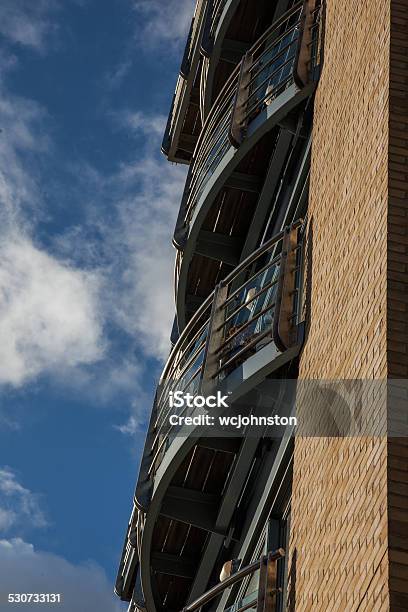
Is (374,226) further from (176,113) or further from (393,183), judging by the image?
(176,113)

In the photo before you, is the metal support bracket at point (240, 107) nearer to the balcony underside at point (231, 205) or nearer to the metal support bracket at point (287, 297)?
the balcony underside at point (231, 205)

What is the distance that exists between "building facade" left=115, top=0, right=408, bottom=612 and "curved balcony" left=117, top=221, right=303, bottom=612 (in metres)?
0.03

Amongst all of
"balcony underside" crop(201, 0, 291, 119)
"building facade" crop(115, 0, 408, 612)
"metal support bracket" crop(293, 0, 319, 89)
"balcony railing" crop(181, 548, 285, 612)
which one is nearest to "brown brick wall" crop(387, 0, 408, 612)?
"building facade" crop(115, 0, 408, 612)

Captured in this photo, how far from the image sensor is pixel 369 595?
637cm

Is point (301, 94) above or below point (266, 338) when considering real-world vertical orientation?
above

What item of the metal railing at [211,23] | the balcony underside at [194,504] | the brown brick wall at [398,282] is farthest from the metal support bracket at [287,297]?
the metal railing at [211,23]

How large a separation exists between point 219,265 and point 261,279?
542cm

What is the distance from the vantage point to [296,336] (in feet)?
32.2

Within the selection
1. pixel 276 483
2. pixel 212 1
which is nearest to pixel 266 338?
pixel 276 483

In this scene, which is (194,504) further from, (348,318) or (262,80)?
(262,80)

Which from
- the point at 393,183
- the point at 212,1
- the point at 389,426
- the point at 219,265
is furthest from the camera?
the point at 212,1

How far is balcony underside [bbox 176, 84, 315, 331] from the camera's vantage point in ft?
44.8

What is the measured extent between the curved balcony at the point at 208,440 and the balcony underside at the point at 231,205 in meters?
0.75

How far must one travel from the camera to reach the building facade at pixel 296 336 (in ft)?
23.7
